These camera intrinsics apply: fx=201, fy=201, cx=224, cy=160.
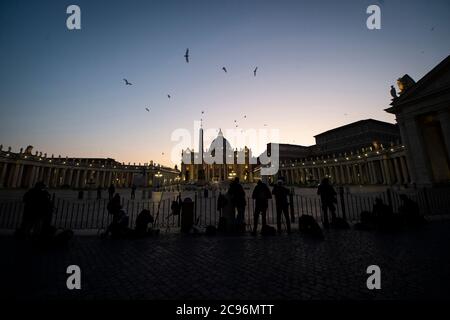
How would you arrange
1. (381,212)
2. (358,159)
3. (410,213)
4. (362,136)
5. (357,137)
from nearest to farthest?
(381,212) → (410,213) → (358,159) → (362,136) → (357,137)

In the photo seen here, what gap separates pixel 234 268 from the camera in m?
4.70

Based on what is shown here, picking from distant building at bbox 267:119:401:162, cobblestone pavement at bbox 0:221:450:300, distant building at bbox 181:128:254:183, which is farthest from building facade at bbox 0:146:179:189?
distant building at bbox 267:119:401:162

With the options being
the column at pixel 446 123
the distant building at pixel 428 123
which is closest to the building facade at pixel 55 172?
the distant building at pixel 428 123

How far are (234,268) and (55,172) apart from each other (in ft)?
290

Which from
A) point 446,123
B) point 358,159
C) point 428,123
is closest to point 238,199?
point 446,123

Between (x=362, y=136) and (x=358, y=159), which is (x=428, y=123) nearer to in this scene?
(x=358, y=159)

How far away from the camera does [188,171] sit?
12144 cm

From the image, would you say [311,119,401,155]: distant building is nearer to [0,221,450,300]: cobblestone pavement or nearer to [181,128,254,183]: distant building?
[181,128,254,183]: distant building

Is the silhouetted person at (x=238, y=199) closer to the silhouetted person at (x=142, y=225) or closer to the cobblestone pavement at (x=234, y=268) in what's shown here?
the cobblestone pavement at (x=234, y=268)

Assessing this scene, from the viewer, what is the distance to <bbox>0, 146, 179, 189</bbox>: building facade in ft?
185

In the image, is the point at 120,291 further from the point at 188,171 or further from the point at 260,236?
the point at 188,171

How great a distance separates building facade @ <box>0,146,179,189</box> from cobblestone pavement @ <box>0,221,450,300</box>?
115 feet

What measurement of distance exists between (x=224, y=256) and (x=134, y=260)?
242 cm
